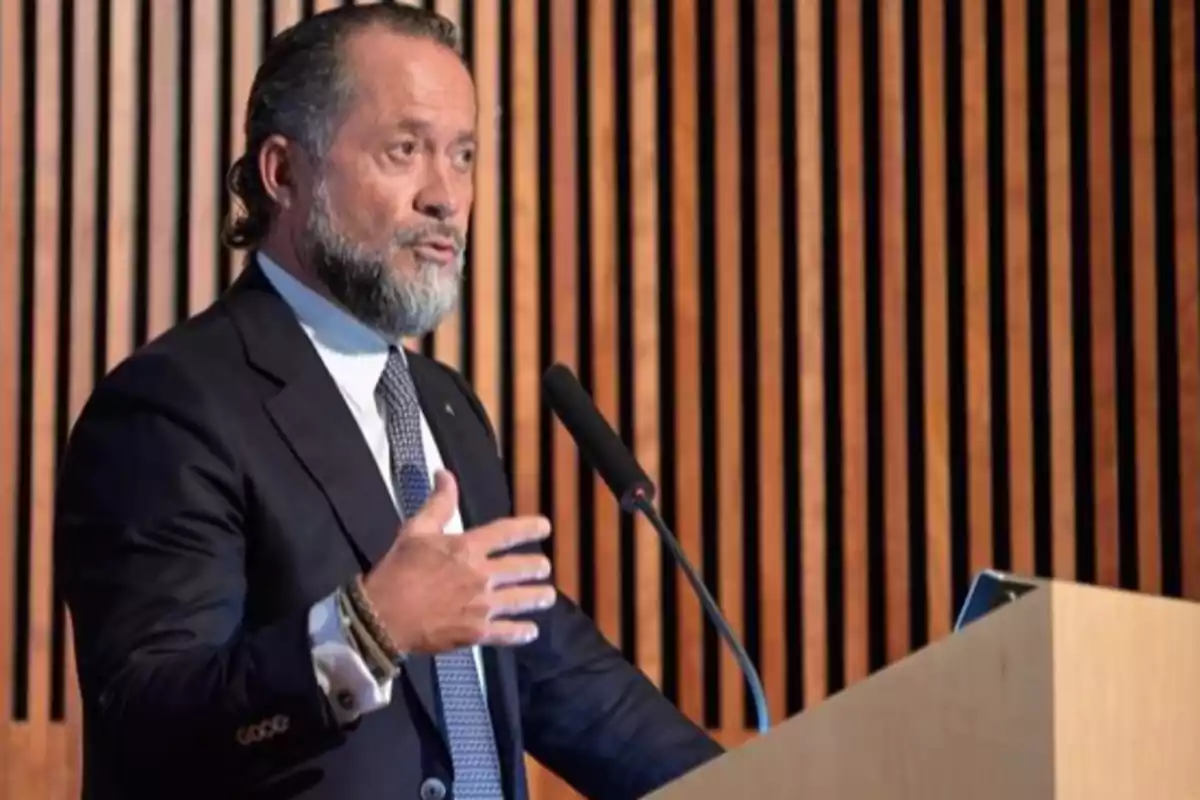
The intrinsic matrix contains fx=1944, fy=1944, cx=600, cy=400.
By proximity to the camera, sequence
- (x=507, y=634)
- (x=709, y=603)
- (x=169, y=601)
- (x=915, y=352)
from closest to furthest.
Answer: (x=507, y=634)
(x=169, y=601)
(x=709, y=603)
(x=915, y=352)

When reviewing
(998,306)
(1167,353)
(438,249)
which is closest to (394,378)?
(438,249)

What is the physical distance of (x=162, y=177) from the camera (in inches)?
150

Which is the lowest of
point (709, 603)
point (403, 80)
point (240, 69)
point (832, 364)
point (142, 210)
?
point (709, 603)

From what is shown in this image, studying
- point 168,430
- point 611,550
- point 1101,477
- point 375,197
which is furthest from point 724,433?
point 168,430

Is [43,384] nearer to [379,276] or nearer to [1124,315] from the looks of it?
[379,276]

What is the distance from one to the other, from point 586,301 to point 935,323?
71 centimetres

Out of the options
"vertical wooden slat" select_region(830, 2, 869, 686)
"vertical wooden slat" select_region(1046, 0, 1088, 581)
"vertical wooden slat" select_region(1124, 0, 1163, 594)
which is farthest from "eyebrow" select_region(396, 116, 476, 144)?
"vertical wooden slat" select_region(1124, 0, 1163, 594)

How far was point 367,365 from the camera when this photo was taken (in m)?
2.46

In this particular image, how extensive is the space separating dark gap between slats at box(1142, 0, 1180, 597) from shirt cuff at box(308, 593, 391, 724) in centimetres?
249

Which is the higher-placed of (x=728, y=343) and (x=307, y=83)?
(x=307, y=83)

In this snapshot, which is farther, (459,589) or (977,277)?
(977,277)

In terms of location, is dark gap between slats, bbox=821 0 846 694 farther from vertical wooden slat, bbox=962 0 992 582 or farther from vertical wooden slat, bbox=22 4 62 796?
vertical wooden slat, bbox=22 4 62 796

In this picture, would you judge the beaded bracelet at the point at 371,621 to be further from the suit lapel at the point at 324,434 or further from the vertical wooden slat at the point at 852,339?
the vertical wooden slat at the point at 852,339

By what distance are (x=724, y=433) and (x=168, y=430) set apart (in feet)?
6.18
